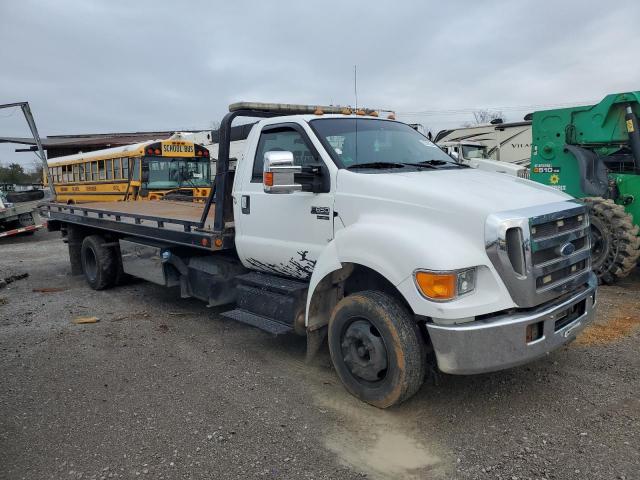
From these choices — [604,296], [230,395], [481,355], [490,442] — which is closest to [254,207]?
[230,395]

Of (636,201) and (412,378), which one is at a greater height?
(636,201)

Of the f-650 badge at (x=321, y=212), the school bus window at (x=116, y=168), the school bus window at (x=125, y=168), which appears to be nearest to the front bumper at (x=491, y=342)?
the f-650 badge at (x=321, y=212)

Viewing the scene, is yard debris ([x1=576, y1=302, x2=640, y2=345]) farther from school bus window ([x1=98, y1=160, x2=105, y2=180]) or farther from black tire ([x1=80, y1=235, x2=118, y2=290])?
school bus window ([x1=98, y1=160, x2=105, y2=180])

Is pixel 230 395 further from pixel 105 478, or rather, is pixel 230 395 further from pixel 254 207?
pixel 254 207

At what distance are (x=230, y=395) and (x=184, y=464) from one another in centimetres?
94

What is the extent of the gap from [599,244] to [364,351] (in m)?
4.76

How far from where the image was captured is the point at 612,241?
22.2ft

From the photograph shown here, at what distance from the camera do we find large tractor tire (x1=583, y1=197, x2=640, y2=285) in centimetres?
666

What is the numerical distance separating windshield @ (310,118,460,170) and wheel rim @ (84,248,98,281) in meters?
5.01

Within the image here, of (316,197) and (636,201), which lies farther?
(636,201)

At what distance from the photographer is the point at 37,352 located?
5.12 meters

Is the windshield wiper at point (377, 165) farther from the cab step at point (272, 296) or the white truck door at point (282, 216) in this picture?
the cab step at point (272, 296)

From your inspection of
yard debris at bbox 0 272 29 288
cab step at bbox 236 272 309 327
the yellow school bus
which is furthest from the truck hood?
the yellow school bus

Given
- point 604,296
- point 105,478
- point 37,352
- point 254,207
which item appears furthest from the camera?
point 604,296
